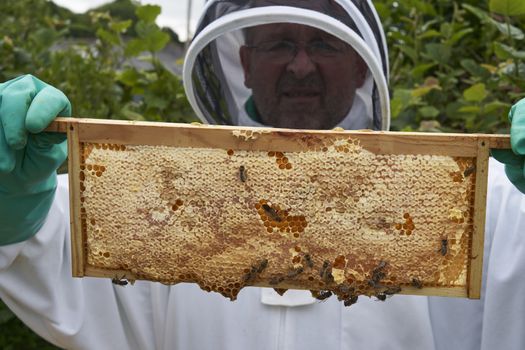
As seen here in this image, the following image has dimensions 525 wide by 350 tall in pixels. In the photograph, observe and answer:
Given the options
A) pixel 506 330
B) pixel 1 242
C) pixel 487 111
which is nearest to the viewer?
pixel 1 242

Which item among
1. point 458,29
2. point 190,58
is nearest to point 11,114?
point 190,58

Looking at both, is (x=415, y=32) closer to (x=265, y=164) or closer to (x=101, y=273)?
(x=265, y=164)

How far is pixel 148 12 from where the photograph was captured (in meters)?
4.01

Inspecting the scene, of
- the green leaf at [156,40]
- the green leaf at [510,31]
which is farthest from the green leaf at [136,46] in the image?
the green leaf at [510,31]

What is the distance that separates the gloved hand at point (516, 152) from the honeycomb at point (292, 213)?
126 millimetres

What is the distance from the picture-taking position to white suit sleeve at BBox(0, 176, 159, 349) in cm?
260

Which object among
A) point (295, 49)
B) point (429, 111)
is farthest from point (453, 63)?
point (295, 49)

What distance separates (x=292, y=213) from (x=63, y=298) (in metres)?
0.95

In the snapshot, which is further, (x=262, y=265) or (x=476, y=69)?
(x=476, y=69)

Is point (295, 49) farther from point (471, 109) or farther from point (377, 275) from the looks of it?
point (377, 275)

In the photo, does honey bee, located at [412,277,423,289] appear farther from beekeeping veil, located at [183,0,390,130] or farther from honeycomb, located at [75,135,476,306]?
beekeeping veil, located at [183,0,390,130]

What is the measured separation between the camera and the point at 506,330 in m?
2.64

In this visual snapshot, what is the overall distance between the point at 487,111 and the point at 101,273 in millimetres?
1923

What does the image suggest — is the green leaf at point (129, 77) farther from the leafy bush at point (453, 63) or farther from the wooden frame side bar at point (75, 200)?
the wooden frame side bar at point (75, 200)
